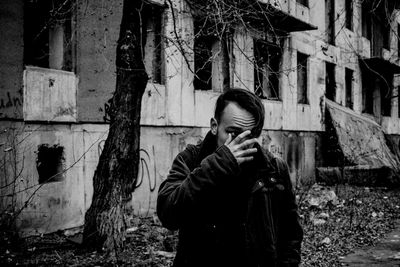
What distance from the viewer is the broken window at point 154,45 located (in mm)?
9844

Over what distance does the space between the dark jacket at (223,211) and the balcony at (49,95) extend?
571 cm

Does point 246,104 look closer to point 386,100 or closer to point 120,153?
point 120,153

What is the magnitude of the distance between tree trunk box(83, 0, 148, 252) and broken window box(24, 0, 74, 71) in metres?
1.77

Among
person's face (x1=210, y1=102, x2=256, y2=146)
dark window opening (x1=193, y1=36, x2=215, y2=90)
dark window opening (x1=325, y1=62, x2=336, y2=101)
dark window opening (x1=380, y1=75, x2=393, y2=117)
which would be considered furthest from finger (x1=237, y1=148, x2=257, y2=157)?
dark window opening (x1=380, y1=75, x2=393, y2=117)

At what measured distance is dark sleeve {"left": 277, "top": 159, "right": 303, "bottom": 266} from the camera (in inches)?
86.1

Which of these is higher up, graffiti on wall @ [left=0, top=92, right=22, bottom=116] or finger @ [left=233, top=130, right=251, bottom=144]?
graffiti on wall @ [left=0, top=92, right=22, bottom=116]

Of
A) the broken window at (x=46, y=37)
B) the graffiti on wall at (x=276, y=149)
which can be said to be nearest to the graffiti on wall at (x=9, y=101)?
the broken window at (x=46, y=37)

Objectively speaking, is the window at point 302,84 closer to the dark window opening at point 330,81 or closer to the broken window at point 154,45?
the dark window opening at point 330,81

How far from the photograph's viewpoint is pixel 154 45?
997 centimetres

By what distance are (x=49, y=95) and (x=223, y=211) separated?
619 centimetres

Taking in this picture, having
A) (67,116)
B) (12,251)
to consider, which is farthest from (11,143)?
(12,251)

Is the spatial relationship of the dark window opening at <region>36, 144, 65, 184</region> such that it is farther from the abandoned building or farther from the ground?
the ground

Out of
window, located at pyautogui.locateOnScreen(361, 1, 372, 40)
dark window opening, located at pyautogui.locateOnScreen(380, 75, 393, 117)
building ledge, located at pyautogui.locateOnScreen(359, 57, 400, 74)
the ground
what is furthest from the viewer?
dark window opening, located at pyautogui.locateOnScreen(380, 75, 393, 117)

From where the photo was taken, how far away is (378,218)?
920 centimetres
